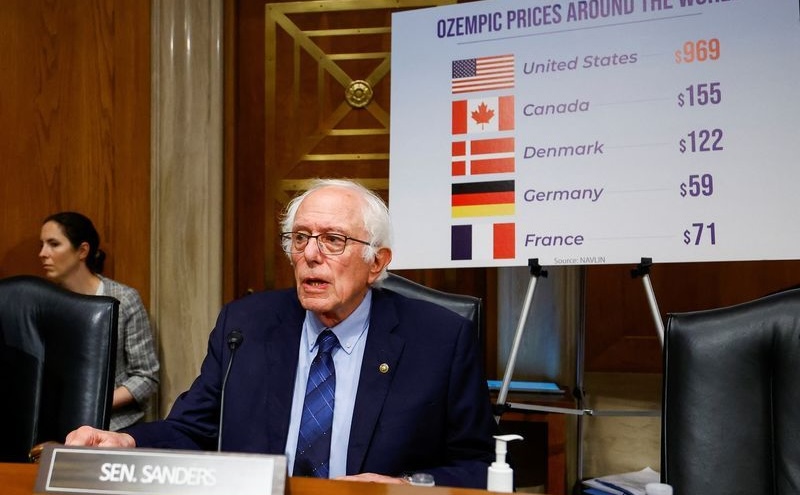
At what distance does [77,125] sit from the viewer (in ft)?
11.1

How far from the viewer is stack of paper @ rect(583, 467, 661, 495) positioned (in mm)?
2400

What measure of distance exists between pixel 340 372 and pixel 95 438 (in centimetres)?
50

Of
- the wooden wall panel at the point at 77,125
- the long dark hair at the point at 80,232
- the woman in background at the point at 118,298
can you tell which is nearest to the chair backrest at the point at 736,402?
the woman in background at the point at 118,298

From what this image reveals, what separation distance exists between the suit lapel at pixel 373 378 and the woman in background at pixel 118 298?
1.71m

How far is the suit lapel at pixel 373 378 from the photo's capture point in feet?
4.58

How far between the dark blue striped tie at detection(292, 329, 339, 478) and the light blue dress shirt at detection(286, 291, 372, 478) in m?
0.01

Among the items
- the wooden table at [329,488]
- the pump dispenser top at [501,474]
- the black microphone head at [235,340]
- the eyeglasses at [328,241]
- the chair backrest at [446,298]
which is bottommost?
the wooden table at [329,488]

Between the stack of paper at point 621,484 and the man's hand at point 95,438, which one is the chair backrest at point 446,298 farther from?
the stack of paper at point 621,484

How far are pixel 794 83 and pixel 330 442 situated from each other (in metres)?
1.67

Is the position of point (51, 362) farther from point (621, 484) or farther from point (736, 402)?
point (621, 484)

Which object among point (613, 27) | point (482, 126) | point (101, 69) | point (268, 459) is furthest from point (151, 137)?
point (268, 459)

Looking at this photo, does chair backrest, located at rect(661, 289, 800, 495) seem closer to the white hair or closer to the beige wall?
the white hair

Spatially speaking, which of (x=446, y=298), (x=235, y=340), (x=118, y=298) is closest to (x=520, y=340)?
(x=446, y=298)

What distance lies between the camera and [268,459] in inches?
34.0
